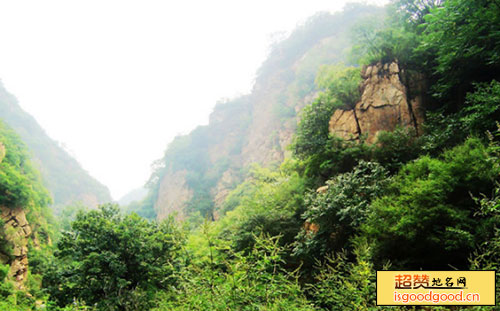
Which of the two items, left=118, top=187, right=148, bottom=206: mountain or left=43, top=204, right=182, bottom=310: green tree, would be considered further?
left=118, top=187, right=148, bottom=206: mountain

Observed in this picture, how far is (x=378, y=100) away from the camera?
8.73 m

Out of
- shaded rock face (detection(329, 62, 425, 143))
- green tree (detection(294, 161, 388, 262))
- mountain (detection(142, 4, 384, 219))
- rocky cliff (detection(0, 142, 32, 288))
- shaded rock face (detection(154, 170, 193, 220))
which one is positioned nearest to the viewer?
green tree (detection(294, 161, 388, 262))

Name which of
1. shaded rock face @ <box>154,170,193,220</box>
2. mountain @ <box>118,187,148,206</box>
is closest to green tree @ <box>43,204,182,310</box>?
shaded rock face @ <box>154,170,193,220</box>

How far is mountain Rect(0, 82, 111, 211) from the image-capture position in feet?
118

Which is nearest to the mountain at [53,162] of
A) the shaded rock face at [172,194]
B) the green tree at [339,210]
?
the shaded rock face at [172,194]

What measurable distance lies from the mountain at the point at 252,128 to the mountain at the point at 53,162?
1347cm

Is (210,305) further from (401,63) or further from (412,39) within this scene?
(412,39)

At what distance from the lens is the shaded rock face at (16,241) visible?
8888mm

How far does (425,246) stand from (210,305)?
3989mm

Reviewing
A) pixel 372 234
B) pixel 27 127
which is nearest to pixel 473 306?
pixel 372 234

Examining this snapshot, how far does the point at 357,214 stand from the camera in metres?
5.63

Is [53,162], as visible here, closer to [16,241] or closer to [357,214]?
[16,241]

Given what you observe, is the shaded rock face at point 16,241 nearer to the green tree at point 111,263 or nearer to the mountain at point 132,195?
the green tree at point 111,263

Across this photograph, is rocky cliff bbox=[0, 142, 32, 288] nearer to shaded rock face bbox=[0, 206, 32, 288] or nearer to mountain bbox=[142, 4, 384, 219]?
shaded rock face bbox=[0, 206, 32, 288]
